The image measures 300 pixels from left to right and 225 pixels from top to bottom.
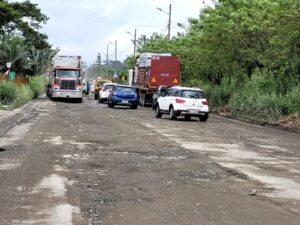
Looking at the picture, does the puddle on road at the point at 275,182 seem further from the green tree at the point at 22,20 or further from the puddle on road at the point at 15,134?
the green tree at the point at 22,20

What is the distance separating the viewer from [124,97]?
3728cm

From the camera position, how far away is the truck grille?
44875 mm

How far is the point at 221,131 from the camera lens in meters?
20.8

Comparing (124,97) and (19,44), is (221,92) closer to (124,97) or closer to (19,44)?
(124,97)

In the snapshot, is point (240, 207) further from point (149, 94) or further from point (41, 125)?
point (149, 94)

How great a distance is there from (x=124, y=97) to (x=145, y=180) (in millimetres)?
27836

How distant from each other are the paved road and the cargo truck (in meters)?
27.8

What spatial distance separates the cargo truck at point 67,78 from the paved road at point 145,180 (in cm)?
2784

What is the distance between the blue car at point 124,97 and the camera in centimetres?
3722

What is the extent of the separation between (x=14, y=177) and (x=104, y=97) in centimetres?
3536

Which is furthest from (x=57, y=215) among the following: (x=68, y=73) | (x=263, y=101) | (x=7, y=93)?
(x=68, y=73)

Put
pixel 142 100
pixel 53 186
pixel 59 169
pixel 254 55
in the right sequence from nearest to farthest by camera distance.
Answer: pixel 53 186 → pixel 59 169 → pixel 254 55 → pixel 142 100

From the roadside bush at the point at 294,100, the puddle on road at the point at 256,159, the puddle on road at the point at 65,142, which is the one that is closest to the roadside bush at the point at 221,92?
the roadside bush at the point at 294,100

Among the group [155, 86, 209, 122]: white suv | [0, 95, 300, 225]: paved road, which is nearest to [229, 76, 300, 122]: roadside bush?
[155, 86, 209, 122]: white suv
